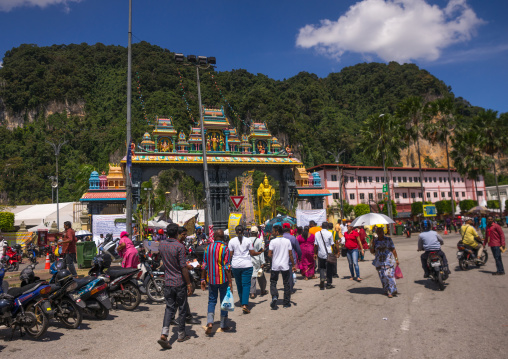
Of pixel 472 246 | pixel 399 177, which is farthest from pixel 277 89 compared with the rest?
pixel 472 246

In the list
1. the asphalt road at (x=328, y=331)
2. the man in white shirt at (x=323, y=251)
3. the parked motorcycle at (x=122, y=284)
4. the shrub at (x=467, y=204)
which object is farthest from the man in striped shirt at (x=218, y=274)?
the shrub at (x=467, y=204)

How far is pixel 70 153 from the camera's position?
76.8 meters

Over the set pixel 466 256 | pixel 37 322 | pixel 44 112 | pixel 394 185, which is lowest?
pixel 466 256

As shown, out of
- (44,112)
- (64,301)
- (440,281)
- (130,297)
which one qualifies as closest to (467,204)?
(440,281)

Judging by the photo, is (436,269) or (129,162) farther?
(129,162)

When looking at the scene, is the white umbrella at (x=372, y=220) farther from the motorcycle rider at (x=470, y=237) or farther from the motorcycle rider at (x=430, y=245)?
the motorcycle rider at (x=470, y=237)

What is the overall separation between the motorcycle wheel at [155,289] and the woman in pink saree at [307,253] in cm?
433

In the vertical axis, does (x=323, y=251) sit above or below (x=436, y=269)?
above

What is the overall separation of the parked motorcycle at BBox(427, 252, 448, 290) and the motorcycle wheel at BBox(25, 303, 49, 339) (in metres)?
8.50

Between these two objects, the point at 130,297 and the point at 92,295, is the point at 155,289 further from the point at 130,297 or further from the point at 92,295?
the point at 92,295

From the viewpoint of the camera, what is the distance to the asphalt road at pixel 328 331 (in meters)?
5.37

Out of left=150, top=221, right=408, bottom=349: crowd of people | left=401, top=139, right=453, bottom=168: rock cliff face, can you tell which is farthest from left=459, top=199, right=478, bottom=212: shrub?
left=150, top=221, right=408, bottom=349: crowd of people

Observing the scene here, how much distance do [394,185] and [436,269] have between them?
4932 centimetres

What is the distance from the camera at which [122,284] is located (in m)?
8.49
